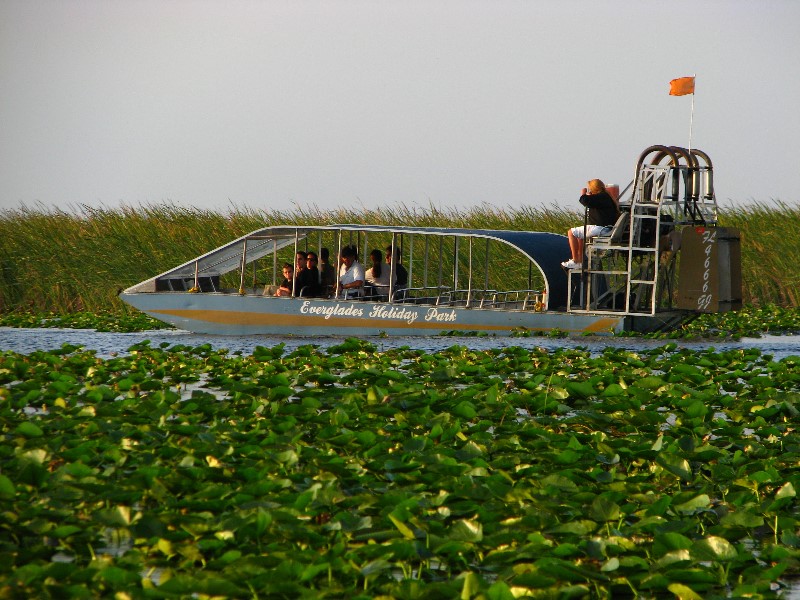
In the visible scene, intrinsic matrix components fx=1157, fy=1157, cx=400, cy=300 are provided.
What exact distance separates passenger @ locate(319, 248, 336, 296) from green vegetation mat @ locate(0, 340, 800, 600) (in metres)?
7.75

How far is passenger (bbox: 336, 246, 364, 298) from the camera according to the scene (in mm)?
17016

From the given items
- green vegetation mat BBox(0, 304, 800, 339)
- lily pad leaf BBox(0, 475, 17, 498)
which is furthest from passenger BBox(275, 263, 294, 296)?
lily pad leaf BBox(0, 475, 17, 498)

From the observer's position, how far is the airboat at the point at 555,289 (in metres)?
15.2

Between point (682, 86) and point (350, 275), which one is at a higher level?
point (682, 86)

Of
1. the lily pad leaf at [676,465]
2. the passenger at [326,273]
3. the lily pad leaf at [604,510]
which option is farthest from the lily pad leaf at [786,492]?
the passenger at [326,273]

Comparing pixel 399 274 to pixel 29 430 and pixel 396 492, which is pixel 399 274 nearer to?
pixel 29 430

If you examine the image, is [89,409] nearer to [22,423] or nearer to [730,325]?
[22,423]

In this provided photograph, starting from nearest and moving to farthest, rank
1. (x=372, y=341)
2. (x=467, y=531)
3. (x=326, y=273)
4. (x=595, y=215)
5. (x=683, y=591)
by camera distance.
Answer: (x=683, y=591) → (x=467, y=531) → (x=595, y=215) → (x=372, y=341) → (x=326, y=273)

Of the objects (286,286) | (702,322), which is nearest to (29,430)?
(286,286)

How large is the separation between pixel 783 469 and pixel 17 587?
4.52 meters

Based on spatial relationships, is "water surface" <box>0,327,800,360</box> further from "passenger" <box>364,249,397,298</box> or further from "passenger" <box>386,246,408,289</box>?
"passenger" <box>386,246,408,289</box>

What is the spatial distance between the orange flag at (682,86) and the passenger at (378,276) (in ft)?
16.2

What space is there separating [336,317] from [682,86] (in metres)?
6.04

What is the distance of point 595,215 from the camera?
51.4 ft
